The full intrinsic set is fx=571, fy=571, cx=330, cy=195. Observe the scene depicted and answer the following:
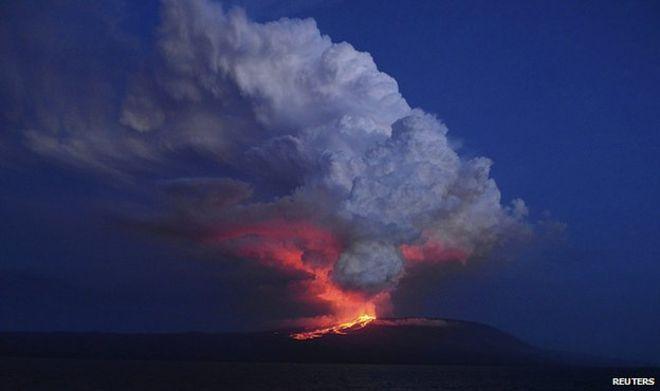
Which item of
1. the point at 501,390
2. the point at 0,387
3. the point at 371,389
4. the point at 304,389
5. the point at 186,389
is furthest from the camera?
the point at 501,390

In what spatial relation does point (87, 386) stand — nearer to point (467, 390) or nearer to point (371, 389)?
point (371, 389)

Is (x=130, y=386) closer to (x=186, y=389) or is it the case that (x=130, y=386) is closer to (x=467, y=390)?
(x=186, y=389)

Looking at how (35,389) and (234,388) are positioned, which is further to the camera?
(234,388)

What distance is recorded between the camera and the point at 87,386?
167 meters

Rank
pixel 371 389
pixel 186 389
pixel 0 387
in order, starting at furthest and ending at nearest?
pixel 371 389, pixel 186 389, pixel 0 387

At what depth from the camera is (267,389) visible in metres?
172

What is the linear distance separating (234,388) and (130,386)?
3075 centimetres

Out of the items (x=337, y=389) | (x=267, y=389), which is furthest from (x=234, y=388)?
(x=337, y=389)

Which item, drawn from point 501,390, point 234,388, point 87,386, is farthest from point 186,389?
point 501,390

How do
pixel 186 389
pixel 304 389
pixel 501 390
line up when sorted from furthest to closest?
pixel 501 390
pixel 304 389
pixel 186 389

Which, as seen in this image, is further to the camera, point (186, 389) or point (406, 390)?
point (406, 390)

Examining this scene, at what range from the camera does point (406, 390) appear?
18612 centimetres

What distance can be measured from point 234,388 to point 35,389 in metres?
54.5

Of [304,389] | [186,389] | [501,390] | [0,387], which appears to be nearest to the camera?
[0,387]
